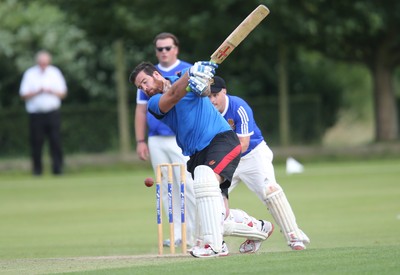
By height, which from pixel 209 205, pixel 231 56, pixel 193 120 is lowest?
pixel 209 205

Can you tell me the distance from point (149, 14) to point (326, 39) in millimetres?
3930

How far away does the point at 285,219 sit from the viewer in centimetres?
895

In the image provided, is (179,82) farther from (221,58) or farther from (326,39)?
(326,39)

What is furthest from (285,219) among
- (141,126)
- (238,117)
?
(141,126)

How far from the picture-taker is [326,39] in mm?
24391

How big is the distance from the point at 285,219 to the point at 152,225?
3924 millimetres

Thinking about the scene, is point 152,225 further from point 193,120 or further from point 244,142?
point 193,120

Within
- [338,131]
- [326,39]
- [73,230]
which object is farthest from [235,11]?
[73,230]

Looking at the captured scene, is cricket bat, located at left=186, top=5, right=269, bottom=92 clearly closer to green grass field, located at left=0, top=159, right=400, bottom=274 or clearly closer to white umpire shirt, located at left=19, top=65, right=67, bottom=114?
green grass field, located at left=0, top=159, right=400, bottom=274

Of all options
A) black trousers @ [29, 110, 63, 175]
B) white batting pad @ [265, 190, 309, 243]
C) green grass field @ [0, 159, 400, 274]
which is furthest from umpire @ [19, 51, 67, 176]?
white batting pad @ [265, 190, 309, 243]

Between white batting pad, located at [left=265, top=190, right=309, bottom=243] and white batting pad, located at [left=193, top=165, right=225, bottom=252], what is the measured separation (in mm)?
942

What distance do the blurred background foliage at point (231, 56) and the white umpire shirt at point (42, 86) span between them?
368 cm

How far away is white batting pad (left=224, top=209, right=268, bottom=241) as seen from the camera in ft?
28.2

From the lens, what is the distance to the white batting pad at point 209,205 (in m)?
8.00
